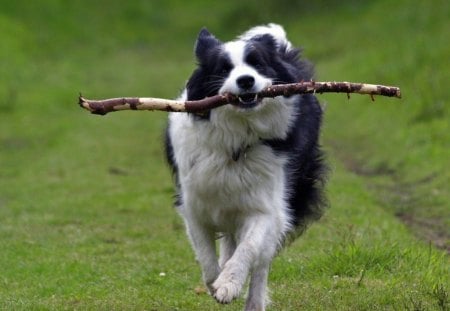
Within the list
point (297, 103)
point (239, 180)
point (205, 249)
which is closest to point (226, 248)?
point (205, 249)

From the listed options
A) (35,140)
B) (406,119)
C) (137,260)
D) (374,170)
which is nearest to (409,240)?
(137,260)

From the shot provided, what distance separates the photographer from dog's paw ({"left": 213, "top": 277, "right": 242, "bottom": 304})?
5.83 meters

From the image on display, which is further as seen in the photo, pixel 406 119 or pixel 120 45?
pixel 120 45

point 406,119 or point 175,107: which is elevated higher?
point 175,107

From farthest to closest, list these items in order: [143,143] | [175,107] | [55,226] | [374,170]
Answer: [143,143]
[374,170]
[55,226]
[175,107]

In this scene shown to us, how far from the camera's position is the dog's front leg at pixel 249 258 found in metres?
5.88

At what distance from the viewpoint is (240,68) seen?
6227mm

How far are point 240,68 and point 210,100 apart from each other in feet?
1.00

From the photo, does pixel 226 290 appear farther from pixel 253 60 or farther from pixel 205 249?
pixel 253 60

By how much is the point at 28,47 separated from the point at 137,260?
19.8 meters

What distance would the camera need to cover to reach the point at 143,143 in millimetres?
17641

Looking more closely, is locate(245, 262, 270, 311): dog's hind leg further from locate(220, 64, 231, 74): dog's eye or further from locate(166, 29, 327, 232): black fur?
locate(220, 64, 231, 74): dog's eye

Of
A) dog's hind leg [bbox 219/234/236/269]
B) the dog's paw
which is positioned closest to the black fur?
dog's hind leg [bbox 219/234/236/269]

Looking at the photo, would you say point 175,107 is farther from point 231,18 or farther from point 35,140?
point 231,18
